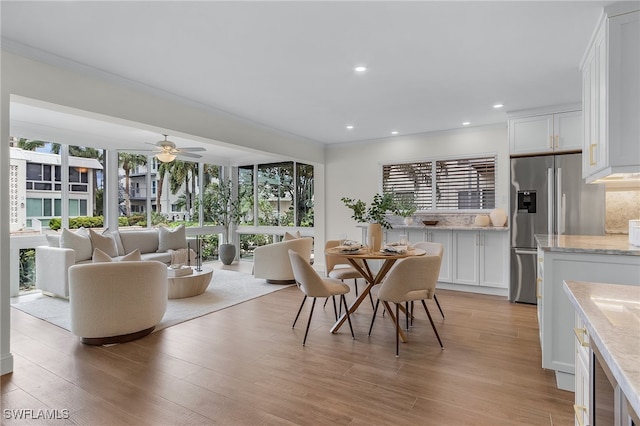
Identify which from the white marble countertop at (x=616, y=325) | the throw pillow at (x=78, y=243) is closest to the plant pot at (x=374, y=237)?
the white marble countertop at (x=616, y=325)

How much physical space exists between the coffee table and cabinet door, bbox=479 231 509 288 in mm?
4065

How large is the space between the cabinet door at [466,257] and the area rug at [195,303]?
8.88 ft

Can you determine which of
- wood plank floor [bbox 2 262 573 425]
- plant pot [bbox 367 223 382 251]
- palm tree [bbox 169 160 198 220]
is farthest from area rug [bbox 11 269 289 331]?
palm tree [bbox 169 160 198 220]

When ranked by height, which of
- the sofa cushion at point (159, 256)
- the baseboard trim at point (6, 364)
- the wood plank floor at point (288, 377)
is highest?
the sofa cushion at point (159, 256)

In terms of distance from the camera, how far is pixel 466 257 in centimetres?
519

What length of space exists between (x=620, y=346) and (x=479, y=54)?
2729 millimetres

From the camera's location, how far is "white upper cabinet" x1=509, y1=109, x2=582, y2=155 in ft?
14.2

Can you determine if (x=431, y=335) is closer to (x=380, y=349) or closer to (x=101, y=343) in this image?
(x=380, y=349)

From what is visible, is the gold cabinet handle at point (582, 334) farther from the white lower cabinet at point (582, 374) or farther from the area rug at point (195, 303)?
the area rug at point (195, 303)

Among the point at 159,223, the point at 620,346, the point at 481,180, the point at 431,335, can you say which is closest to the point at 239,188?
the point at 159,223

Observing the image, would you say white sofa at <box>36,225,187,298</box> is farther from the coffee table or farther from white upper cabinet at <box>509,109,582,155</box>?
white upper cabinet at <box>509,109,582,155</box>

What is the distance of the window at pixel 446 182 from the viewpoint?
5.51m

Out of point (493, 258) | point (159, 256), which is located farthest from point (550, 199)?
point (159, 256)

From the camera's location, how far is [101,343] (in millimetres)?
3215
